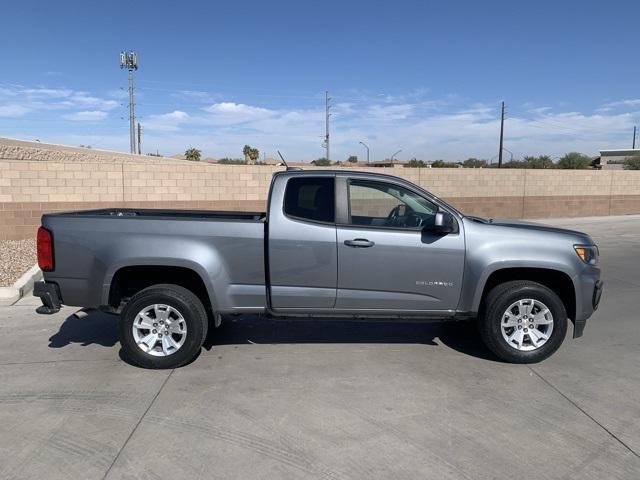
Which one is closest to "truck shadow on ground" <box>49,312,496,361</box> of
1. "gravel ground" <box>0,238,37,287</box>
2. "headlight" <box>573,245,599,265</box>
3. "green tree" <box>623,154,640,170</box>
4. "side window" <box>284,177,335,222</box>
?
"side window" <box>284,177,335,222</box>

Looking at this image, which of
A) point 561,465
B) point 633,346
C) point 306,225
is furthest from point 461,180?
point 561,465

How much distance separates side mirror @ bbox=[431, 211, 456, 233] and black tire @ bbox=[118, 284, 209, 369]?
233 centimetres

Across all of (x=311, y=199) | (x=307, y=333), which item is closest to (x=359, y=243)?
(x=311, y=199)

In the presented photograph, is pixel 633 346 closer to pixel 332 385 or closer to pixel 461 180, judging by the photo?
pixel 332 385

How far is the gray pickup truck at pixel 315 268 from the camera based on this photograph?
16.0ft

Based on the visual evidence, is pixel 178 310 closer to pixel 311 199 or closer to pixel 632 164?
pixel 311 199

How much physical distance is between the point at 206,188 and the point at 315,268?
10979mm

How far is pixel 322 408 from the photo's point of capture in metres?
4.15

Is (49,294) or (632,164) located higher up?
(632,164)

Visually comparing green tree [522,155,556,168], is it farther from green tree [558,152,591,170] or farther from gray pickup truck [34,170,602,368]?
gray pickup truck [34,170,602,368]

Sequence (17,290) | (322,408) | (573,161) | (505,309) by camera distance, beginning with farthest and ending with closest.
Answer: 1. (573,161)
2. (17,290)
3. (505,309)
4. (322,408)

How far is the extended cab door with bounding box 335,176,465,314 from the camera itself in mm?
4934

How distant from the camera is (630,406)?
420 cm

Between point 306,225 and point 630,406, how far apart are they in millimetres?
3118
